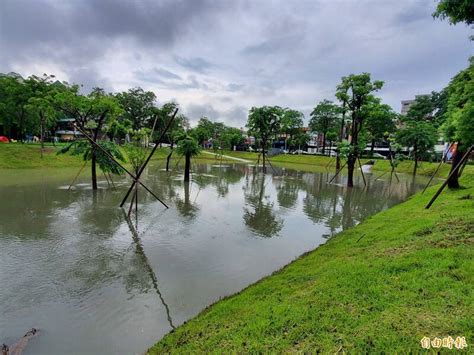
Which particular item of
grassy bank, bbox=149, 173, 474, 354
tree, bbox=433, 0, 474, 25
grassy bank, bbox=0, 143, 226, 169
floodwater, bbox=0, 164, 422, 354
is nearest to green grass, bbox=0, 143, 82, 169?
grassy bank, bbox=0, 143, 226, 169

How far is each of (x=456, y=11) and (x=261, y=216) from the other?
10.9m

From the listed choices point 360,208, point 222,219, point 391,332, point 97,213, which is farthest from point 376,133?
point 391,332

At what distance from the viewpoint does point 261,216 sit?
14883 mm

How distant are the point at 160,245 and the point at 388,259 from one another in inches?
288

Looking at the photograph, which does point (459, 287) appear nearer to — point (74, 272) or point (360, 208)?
point (74, 272)

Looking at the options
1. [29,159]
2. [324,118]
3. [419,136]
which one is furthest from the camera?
[324,118]

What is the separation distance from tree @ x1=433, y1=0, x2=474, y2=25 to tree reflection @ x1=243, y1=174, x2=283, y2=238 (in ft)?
29.6

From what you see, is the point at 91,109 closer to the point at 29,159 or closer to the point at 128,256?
the point at 128,256

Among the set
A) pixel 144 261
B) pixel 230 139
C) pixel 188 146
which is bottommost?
pixel 144 261

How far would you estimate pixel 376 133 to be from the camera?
184 feet

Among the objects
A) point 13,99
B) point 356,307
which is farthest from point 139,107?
point 356,307

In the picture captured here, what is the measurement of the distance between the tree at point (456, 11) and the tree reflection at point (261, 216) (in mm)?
9012

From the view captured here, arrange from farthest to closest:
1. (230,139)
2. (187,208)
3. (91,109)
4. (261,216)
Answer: (230,139) → (91,109) → (187,208) → (261,216)

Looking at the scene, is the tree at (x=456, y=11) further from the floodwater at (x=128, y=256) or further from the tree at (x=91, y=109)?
the tree at (x=91, y=109)
